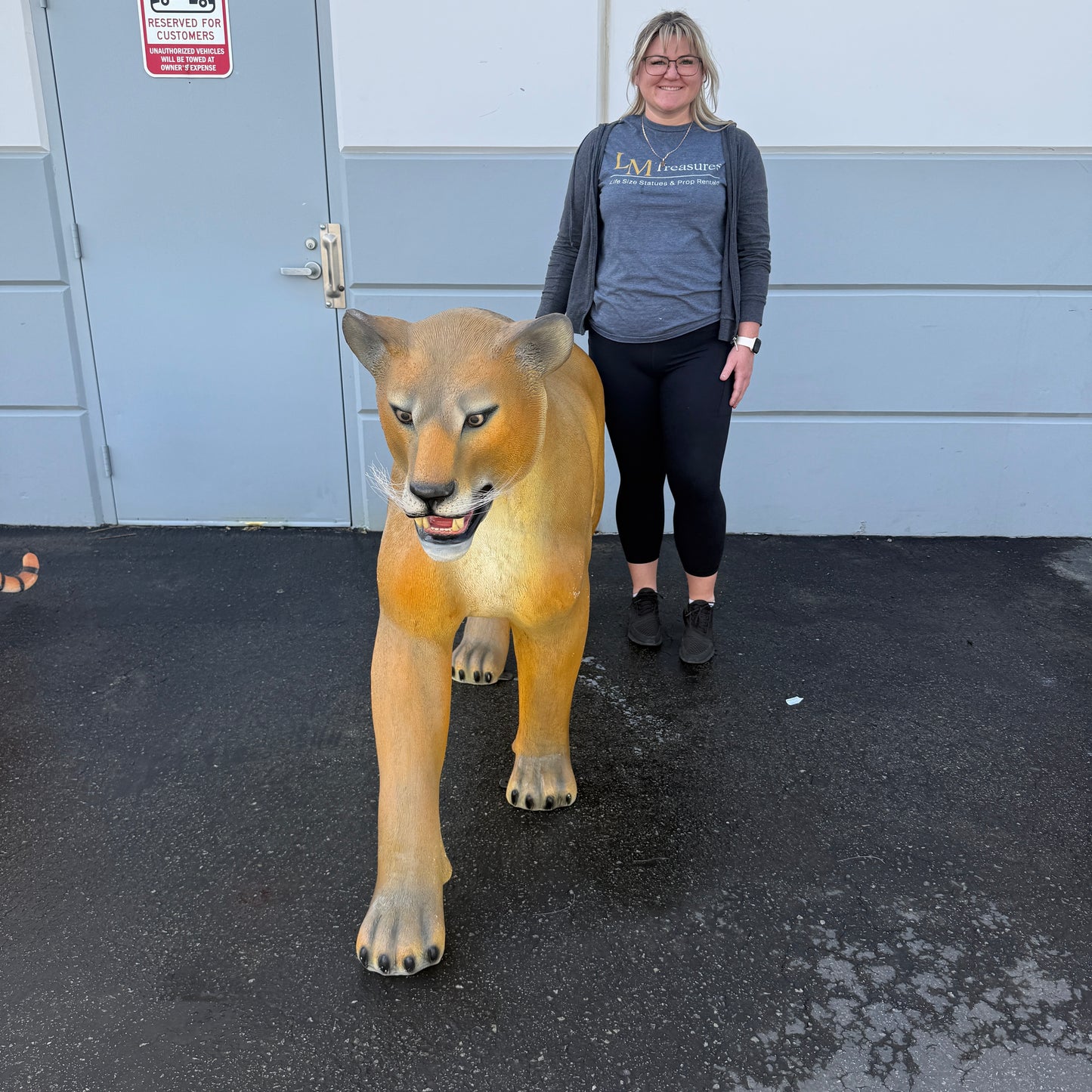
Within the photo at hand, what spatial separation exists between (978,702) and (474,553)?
1.90m

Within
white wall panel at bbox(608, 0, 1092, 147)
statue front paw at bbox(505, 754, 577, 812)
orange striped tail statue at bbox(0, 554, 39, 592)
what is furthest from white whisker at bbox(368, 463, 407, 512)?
white wall panel at bbox(608, 0, 1092, 147)

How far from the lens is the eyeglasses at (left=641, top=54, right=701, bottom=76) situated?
2.44m

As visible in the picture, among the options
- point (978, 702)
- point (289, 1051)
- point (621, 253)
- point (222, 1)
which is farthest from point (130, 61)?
point (978, 702)

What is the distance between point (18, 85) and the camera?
146 inches

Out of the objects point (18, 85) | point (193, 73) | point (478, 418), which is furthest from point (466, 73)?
point (478, 418)

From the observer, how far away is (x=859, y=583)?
3.71 m

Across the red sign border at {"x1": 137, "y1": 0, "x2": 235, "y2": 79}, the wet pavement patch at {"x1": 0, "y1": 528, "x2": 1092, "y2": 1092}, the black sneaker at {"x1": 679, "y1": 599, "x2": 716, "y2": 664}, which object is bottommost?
the wet pavement patch at {"x1": 0, "y1": 528, "x2": 1092, "y2": 1092}

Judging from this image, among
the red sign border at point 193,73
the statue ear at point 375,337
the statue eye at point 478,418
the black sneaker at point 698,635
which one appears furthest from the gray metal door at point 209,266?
the statue eye at point 478,418

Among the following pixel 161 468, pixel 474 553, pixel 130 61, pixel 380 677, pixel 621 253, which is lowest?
pixel 161 468

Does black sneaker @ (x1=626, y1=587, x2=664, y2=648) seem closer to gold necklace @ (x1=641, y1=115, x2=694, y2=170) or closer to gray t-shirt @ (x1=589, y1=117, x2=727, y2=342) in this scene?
gray t-shirt @ (x1=589, y1=117, x2=727, y2=342)

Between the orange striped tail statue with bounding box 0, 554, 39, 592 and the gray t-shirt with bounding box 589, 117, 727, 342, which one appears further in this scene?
the orange striped tail statue with bounding box 0, 554, 39, 592

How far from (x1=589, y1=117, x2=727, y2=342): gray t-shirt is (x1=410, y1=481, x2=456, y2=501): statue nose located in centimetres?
137

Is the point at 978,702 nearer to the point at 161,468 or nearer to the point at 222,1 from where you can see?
the point at 161,468

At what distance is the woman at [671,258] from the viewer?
99.4 inches
